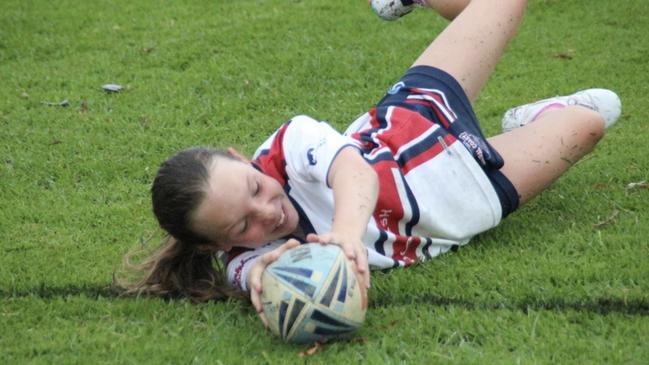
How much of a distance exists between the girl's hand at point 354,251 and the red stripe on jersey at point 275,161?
630 mm

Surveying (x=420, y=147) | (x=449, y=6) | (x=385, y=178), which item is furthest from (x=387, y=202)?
(x=449, y=6)

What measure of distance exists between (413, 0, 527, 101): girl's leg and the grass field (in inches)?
24.9

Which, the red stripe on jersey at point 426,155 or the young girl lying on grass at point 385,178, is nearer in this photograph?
the young girl lying on grass at point 385,178

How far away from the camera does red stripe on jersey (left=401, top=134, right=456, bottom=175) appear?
3.72 metres

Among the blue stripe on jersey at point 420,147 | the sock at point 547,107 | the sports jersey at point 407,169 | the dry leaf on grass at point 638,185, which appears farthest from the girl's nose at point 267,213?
the dry leaf on grass at point 638,185

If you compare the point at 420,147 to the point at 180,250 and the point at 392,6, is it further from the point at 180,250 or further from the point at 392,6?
the point at 392,6

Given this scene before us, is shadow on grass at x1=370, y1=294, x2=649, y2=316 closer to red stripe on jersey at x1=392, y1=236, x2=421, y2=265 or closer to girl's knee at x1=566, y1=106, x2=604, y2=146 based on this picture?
red stripe on jersey at x1=392, y1=236, x2=421, y2=265

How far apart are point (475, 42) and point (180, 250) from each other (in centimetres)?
152

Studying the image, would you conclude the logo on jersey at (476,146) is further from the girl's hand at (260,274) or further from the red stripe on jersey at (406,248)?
the girl's hand at (260,274)

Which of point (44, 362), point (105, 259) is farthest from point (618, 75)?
point (44, 362)

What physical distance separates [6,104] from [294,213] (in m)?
3.31

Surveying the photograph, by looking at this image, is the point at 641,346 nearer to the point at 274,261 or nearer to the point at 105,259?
the point at 274,261

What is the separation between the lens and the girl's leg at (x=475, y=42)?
13.4 feet

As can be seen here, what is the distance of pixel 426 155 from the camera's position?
3.75 meters
